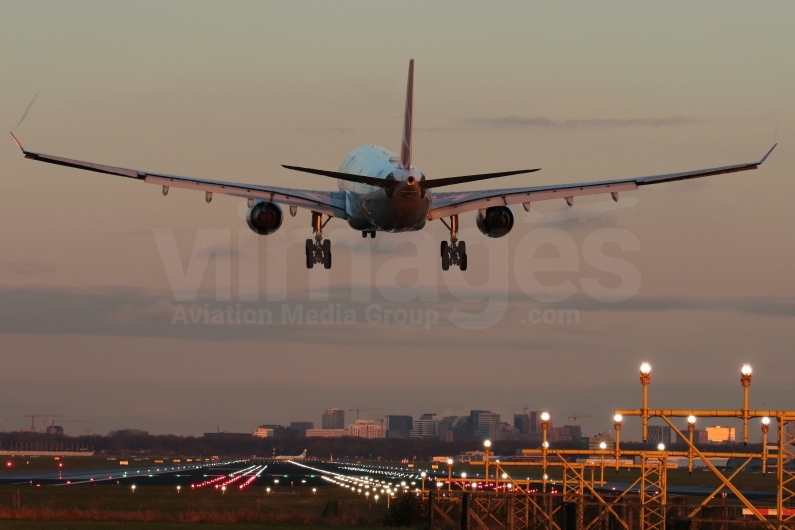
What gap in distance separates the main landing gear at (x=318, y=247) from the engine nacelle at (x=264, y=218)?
9.81ft

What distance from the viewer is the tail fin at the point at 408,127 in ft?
178

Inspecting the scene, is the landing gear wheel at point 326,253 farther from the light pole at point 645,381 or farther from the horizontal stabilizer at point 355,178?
the light pole at point 645,381

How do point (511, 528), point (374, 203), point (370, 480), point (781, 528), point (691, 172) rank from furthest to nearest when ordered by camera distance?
point (370, 480) < point (691, 172) < point (374, 203) < point (511, 528) < point (781, 528)

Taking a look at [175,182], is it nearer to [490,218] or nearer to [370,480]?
[490,218]

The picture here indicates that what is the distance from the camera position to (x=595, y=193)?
60156 millimetres

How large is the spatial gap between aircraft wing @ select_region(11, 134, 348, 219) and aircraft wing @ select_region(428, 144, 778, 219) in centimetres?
500

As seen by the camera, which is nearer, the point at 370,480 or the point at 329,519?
the point at 329,519

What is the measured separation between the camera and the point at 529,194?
197 feet

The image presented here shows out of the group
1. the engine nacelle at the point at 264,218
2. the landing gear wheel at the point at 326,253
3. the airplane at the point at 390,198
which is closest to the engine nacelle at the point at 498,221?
the airplane at the point at 390,198

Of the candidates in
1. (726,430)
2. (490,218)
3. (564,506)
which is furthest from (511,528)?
(726,430)

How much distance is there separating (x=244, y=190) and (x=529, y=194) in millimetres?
13535

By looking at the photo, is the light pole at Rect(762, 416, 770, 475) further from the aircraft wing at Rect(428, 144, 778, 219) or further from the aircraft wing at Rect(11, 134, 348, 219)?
the aircraft wing at Rect(11, 134, 348, 219)

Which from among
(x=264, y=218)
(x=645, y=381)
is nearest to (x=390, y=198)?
(x=264, y=218)

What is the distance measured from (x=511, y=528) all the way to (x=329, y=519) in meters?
22.7
